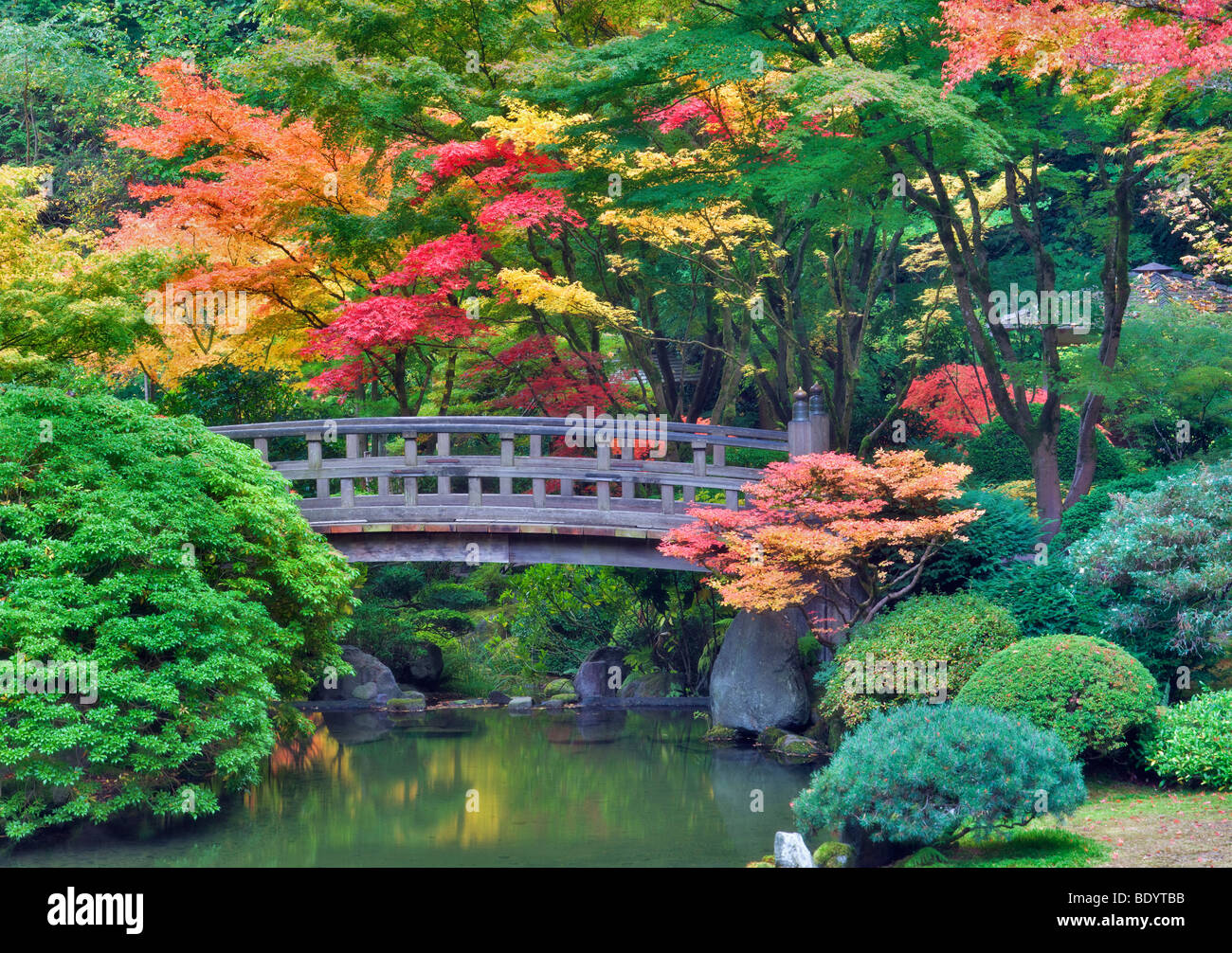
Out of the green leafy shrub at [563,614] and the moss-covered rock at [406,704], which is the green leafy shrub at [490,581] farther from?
the moss-covered rock at [406,704]

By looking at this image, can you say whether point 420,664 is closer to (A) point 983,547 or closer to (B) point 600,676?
(B) point 600,676

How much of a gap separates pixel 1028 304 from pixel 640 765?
990 cm

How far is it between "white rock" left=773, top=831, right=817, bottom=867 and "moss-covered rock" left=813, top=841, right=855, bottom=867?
325 millimetres

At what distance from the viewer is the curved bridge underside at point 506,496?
550 inches

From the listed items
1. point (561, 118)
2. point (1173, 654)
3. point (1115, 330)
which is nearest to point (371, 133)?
point (561, 118)

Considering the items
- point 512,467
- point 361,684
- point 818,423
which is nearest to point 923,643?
point 818,423

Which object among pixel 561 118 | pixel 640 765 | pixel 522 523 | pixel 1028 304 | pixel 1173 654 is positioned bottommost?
pixel 640 765

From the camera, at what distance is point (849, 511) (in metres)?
12.0

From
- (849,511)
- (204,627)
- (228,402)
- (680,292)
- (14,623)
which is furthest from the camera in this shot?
(680,292)

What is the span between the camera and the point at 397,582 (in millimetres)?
19422

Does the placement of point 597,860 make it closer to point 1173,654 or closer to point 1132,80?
point 1173,654

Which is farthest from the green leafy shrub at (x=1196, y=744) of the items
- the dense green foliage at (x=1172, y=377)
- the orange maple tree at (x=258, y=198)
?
the orange maple tree at (x=258, y=198)

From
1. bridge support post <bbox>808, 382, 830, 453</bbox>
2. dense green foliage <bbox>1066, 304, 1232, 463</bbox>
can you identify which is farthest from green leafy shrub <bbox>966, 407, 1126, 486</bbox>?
bridge support post <bbox>808, 382, 830, 453</bbox>

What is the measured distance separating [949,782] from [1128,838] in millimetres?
1404
